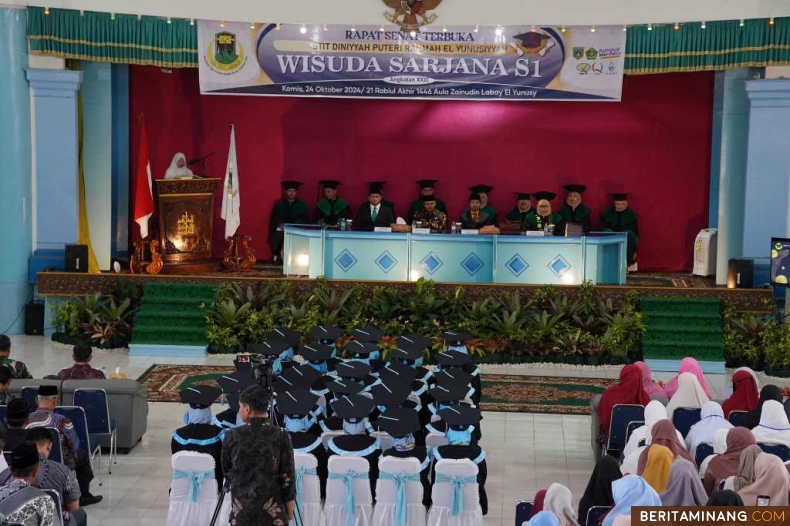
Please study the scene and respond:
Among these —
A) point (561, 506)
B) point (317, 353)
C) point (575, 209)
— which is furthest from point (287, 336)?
point (575, 209)

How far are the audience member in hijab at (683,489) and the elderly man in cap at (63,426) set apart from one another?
15.4 feet

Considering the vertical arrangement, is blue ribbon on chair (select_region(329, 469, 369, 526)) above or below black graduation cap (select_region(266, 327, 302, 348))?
below

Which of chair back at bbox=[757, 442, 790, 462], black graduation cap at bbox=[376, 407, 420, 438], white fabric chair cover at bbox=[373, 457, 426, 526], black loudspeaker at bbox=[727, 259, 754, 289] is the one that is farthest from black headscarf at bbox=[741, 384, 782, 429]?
black loudspeaker at bbox=[727, 259, 754, 289]

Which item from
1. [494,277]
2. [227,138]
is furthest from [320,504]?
[227,138]

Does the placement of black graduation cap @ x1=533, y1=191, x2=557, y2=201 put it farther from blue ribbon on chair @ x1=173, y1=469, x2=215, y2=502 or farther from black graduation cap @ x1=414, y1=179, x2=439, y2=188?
blue ribbon on chair @ x1=173, y1=469, x2=215, y2=502

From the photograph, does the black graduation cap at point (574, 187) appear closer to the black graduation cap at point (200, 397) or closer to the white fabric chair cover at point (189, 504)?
the black graduation cap at point (200, 397)

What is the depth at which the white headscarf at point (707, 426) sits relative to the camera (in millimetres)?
10547

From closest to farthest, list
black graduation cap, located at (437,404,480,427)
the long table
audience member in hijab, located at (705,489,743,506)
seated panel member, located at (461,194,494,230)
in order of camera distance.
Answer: audience member in hijab, located at (705,489,743,506), black graduation cap, located at (437,404,480,427), the long table, seated panel member, located at (461,194,494,230)

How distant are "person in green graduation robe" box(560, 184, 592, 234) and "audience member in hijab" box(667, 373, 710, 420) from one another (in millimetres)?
9429

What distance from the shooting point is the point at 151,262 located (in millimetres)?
19219

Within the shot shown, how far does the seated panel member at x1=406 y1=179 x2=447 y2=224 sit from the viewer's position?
21.3 m

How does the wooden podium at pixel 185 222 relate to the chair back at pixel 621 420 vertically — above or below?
above

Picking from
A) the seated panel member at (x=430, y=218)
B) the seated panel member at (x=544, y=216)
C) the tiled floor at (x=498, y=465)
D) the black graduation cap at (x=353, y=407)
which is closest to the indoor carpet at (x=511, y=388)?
the tiled floor at (x=498, y=465)

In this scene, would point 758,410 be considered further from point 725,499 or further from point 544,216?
point 544,216
